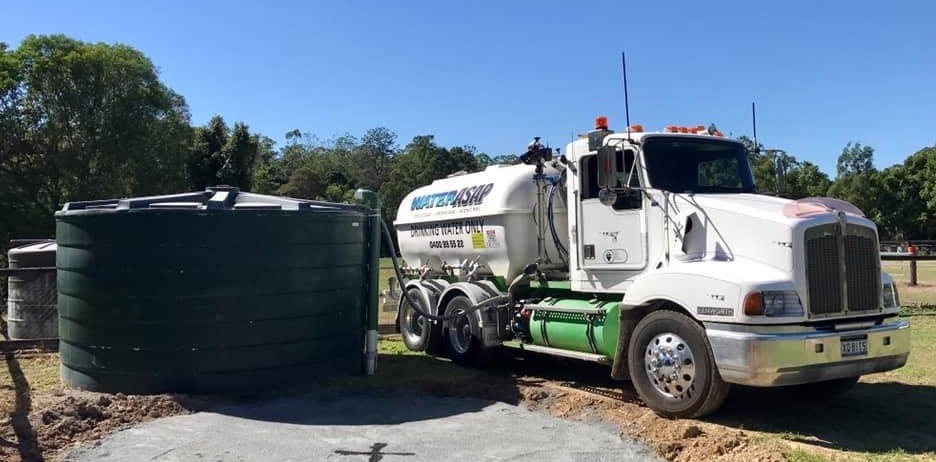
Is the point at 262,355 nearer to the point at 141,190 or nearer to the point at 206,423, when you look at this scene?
the point at 206,423

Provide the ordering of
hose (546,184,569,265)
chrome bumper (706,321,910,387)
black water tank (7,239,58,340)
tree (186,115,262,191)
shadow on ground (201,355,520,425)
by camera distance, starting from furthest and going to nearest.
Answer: tree (186,115,262,191), black water tank (7,239,58,340), hose (546,184,569,265), shadow on ground (201,355,520,425), chrome bumper (706,321,910,387)

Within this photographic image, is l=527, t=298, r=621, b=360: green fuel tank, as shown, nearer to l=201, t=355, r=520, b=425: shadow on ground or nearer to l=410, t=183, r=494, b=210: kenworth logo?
l=201, t=355, r=520, b=425: shadow on ground

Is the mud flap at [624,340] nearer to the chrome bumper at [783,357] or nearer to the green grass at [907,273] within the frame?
the chrome bumper at [783,357]

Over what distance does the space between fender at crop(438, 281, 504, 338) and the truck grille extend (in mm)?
4663

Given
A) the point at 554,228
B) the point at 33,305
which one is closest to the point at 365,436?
the point at 554,228

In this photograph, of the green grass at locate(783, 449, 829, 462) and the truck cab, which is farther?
the truck cab

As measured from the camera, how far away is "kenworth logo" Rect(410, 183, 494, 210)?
35.8 ft

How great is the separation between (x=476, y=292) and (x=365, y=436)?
4110mm

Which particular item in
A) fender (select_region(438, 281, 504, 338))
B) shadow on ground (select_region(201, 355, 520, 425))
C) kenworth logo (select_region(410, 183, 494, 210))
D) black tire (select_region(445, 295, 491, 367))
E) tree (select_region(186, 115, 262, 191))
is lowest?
shadow on ground (select_region(201, 355, 520, 425))

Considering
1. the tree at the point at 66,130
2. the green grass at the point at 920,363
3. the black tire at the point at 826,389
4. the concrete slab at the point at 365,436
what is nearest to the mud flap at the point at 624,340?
the concrete slab at the point at 365,436

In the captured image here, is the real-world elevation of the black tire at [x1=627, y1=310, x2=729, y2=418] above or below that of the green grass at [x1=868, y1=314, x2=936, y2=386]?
above

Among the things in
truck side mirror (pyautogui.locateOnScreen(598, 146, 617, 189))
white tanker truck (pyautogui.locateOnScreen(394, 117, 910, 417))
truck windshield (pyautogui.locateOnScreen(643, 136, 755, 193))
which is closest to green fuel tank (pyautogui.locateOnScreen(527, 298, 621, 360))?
white tanker truck (pyautogui.locateOnScreen(394, 117, 910, 417))

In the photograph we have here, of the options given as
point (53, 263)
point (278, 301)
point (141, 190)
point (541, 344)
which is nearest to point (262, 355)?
point (278, 301)

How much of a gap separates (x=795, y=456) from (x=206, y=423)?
17.8 ft
